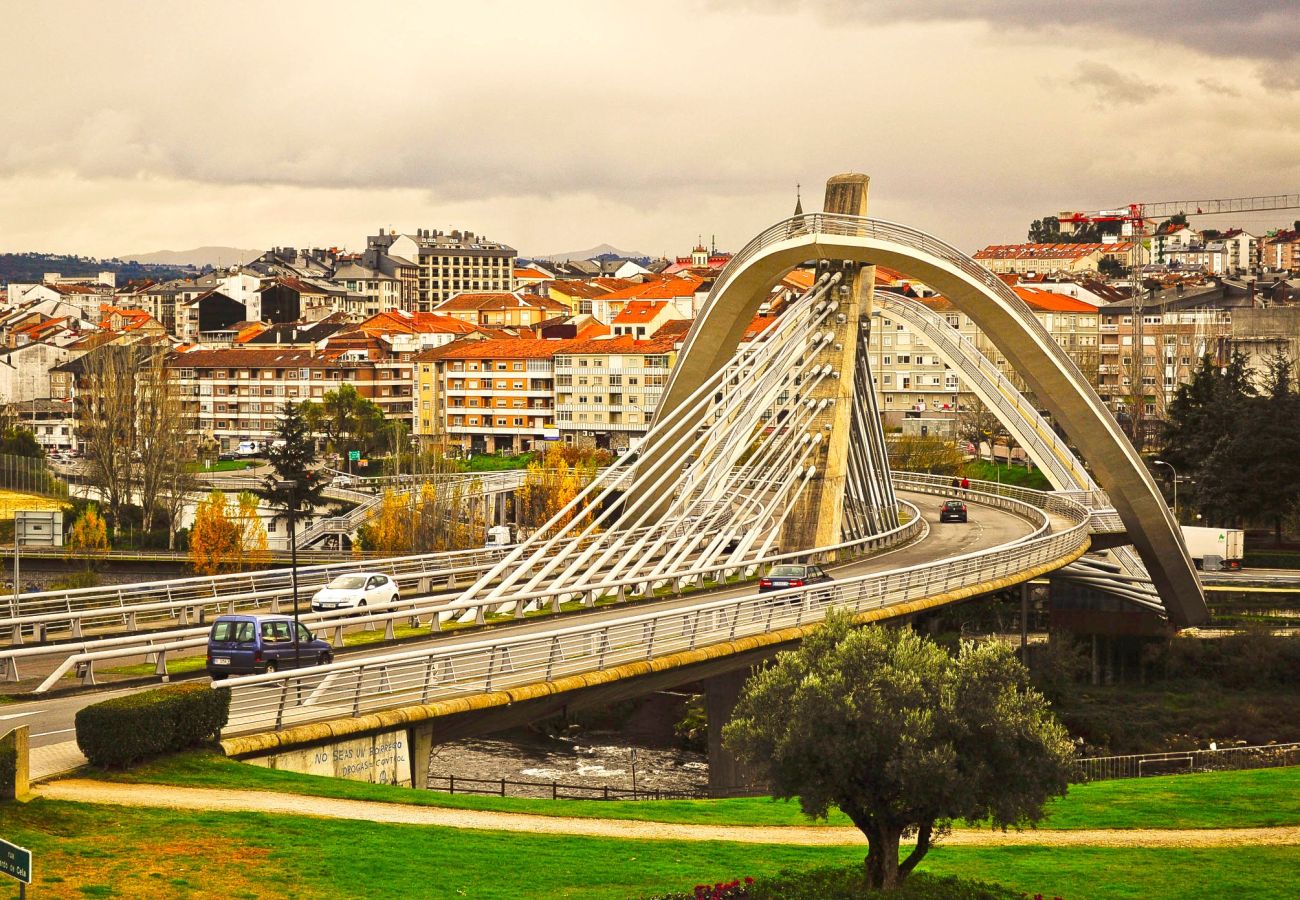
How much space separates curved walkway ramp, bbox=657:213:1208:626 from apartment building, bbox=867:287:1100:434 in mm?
69062

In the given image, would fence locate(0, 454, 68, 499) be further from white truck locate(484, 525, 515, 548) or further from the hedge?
the hedge

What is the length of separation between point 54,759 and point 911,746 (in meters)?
10.8

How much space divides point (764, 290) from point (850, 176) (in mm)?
4662

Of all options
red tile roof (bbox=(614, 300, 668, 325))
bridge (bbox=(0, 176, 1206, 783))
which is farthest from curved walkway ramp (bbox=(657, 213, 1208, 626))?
red tile roof (bbox=(614, 300, 668, 325))

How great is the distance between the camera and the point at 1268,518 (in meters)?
79.2

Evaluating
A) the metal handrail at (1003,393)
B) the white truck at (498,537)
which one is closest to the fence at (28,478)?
the white truck at (498,537)

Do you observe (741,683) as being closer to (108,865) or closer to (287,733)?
(287,733)

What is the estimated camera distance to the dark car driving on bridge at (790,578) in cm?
4241

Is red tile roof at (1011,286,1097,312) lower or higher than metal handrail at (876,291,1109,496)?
higher

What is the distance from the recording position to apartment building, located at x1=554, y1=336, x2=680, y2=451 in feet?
408

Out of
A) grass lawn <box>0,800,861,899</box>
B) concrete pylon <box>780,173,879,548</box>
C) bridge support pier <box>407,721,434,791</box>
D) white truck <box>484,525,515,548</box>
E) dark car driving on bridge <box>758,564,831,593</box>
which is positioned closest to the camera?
grass lawn <box>0,800,861,899</box>

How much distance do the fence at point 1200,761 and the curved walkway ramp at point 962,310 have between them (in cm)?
1351

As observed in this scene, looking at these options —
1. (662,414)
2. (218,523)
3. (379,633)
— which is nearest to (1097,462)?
(662,414)

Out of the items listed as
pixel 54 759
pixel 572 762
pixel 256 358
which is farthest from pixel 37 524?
pixel 256 358
